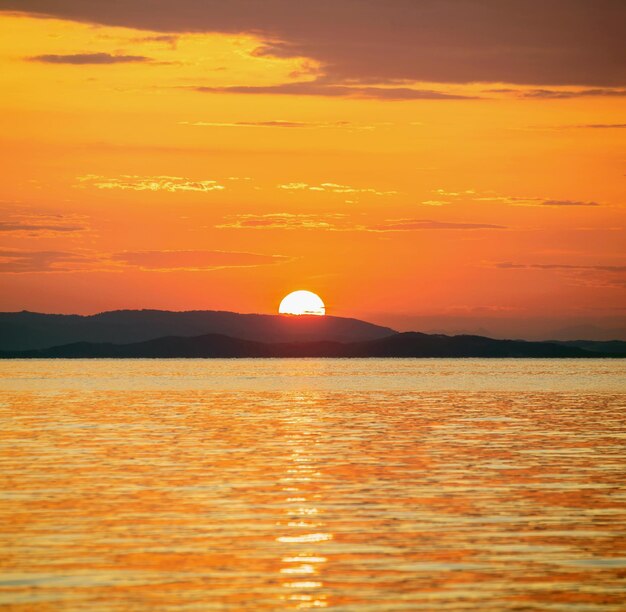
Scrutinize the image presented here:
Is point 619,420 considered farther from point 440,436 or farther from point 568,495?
point 568,495

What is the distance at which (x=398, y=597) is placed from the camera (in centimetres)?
2220

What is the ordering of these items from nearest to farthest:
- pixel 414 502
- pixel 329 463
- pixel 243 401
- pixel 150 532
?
pixel 150 532
pixel 414 502
pixel 329 463
pixel 243 401

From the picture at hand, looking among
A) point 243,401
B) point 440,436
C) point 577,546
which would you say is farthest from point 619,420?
point 577,546

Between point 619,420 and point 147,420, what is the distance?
27.9 m

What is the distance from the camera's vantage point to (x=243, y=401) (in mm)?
100000

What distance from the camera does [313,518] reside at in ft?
103

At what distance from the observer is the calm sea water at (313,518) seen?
74.7 ft

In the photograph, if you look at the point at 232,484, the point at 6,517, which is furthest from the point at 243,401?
the point at 6,517

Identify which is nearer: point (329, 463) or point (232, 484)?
point (232, 484)

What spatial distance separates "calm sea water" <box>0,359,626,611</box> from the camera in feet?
74.7

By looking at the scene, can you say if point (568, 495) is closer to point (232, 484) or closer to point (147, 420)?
point (232, 484)

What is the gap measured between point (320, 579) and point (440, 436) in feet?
116

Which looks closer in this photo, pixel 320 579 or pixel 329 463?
pixel 320 579

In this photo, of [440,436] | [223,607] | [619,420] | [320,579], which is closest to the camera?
[223,607]
